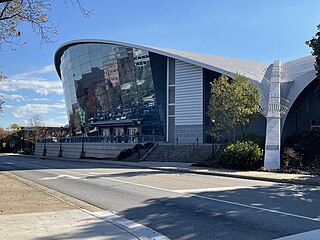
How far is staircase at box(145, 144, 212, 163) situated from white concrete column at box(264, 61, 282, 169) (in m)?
6.10

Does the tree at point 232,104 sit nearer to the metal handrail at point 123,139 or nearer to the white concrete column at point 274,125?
the white concrete column at point 274,125

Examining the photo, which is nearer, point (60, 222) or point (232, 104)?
point (60, 222)

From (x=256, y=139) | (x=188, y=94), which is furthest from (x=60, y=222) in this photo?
(x=188, y=94)

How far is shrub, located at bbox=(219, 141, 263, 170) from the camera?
23.2 m

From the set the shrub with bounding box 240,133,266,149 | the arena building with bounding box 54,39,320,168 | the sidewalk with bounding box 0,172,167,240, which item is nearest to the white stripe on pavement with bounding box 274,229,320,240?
the sidewalk with bounding box 0,172,167,240

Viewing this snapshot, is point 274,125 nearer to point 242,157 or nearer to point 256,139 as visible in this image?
point 256,139

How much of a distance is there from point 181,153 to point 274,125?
10015 millimetres

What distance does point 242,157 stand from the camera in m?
23.3

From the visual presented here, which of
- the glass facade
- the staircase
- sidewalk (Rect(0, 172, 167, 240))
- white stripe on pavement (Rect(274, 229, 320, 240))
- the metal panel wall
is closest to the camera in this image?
white stripe on pavement (Rect(274, 229, 320, 240))

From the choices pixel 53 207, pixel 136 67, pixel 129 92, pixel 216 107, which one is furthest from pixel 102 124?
pixel 53 207

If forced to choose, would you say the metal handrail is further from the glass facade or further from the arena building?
the glass facade

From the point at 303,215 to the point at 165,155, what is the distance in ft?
85.9

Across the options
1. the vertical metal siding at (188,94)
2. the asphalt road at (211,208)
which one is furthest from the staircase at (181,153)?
the asphalt road at (211,208)

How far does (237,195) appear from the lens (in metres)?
12.3
